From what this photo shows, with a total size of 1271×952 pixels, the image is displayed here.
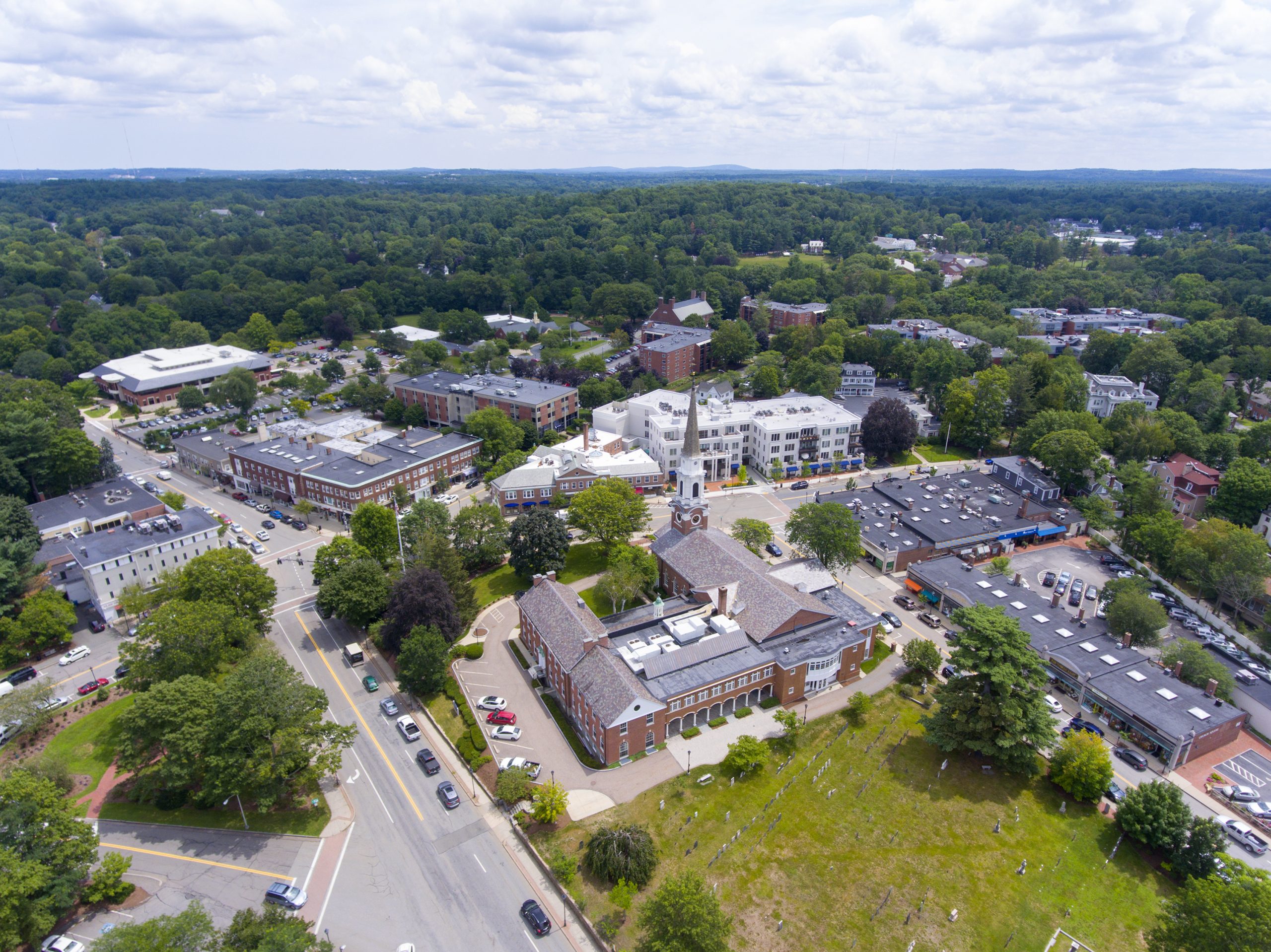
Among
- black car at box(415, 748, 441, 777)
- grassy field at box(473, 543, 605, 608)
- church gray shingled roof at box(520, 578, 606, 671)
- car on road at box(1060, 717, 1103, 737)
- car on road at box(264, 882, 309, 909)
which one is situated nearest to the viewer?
car on road at box(264, 882, 309, 909)

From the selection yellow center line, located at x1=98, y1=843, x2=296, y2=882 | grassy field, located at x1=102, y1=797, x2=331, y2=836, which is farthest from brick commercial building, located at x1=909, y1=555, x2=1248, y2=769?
yellow center line, located at x1=98, y1=843, x2=296, y2=882

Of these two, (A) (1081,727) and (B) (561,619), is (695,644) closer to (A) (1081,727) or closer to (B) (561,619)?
(B) (561,619)

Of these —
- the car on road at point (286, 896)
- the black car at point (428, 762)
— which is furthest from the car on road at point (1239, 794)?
the car on road at point (286, 896)

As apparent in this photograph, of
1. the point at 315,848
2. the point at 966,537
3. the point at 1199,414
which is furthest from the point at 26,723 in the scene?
the point at 1199,414

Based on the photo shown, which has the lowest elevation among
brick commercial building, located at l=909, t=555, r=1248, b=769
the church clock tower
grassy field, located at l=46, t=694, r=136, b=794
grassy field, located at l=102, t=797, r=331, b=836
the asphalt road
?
grassy field, located at l=46, t=694, r=136, b=794

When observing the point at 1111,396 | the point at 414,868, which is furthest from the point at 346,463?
the point at 1111,396

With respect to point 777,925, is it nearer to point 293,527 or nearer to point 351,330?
point 293,527

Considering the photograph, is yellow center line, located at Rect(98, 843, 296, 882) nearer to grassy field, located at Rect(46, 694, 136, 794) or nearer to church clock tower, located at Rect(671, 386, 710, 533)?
grassy field, located at Rect(46, 694, 136, 794)
